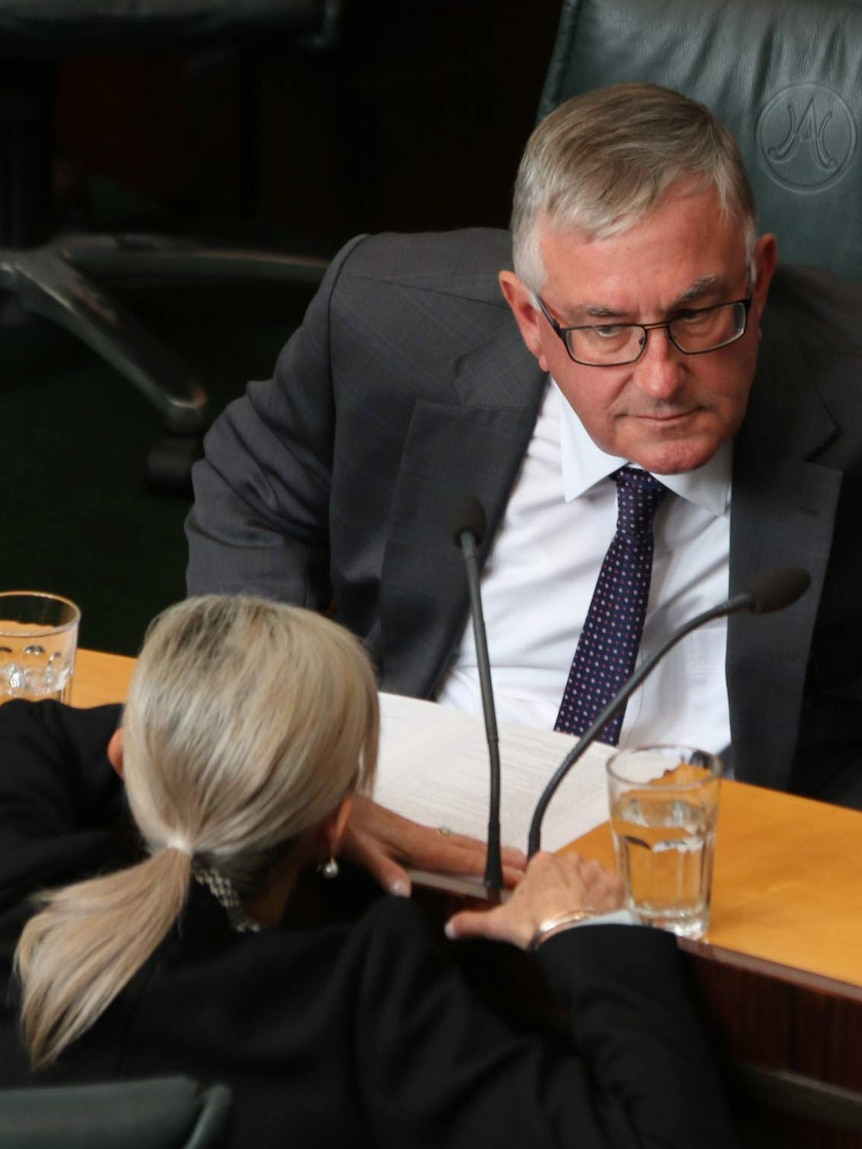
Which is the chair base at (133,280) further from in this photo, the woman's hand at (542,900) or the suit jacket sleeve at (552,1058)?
the suit jacket sleeve at (552,1058)

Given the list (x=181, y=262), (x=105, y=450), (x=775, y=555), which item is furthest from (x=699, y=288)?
(x=181, y=262)

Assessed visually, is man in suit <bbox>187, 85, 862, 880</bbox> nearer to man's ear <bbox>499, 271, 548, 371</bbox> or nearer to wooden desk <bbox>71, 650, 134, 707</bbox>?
man's ear <bbox>499, 271, 548, 371</bbox>

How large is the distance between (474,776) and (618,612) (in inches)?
12.4

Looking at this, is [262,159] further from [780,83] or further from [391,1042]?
[391,1042]

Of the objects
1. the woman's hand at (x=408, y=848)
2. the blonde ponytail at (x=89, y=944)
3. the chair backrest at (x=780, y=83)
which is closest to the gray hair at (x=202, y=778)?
the blonde ponytail at (x=89, y=944)

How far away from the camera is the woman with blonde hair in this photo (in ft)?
3.39

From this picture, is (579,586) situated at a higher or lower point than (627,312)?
lower

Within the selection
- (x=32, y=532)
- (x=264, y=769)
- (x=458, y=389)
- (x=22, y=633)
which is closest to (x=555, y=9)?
(x=32, y=532)

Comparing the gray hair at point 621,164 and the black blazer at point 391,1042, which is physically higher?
the gray hair at point 621,164

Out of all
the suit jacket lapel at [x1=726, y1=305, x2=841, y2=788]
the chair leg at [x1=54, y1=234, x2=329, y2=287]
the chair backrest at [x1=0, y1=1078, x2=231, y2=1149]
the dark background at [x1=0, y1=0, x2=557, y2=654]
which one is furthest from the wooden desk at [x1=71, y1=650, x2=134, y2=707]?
the chair leg at [x1=54, y1=234, x2=329, y2=287]

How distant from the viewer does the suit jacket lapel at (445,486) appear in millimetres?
1756

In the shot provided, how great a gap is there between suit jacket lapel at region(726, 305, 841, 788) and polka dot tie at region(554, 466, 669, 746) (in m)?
0.08

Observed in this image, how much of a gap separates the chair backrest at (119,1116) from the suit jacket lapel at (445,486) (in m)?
1.03

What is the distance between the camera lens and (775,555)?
165cm
